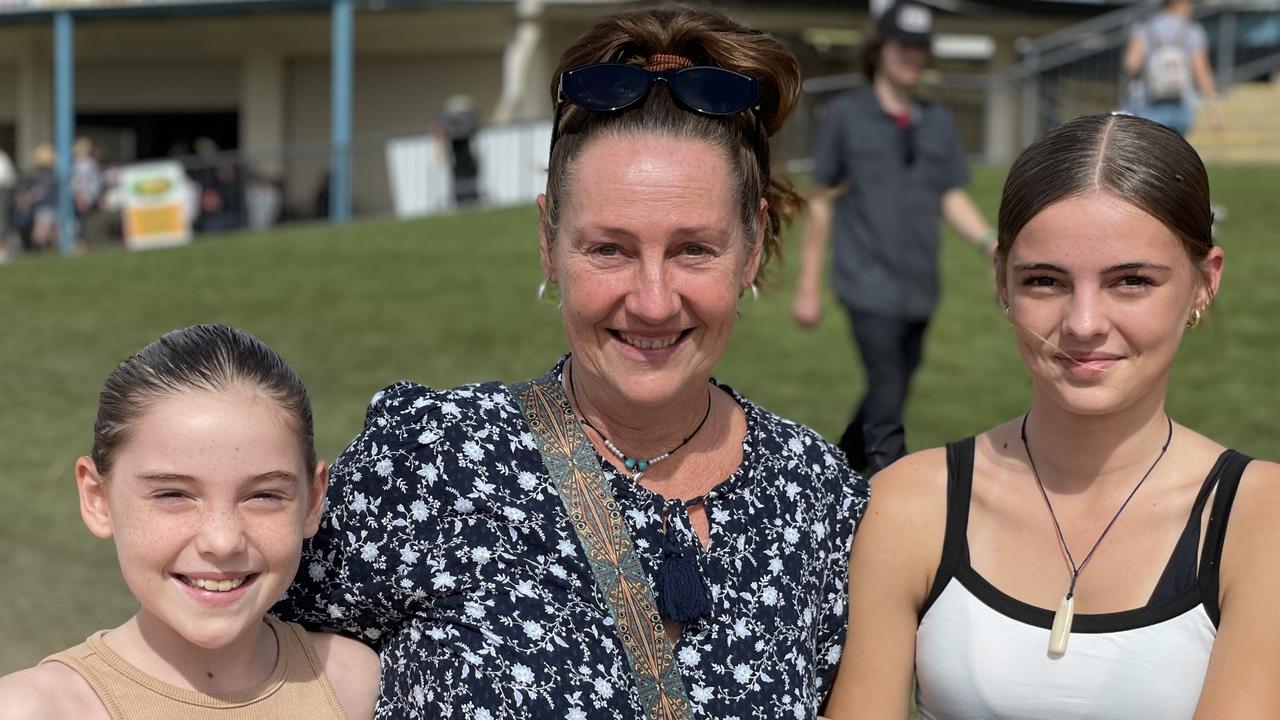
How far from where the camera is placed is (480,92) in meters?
28.2

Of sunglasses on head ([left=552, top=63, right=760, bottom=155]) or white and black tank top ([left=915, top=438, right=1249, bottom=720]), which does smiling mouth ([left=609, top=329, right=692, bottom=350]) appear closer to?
→ sunglasses on head ([left=552, top=63, right=760, bottom=155])

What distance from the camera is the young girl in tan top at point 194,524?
2264mm

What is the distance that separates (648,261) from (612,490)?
389 mm

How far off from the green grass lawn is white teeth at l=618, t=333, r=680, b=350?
3.76m

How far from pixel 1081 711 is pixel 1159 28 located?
14.0 metres

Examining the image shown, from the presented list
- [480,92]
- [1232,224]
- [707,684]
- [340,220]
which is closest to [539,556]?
[707,684]

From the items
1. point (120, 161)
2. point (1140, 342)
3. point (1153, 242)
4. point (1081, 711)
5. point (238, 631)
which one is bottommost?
point (120, 161)

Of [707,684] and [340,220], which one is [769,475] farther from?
[340,220]

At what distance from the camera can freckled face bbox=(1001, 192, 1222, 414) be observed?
2523mm

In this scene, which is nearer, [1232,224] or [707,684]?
[707,684]

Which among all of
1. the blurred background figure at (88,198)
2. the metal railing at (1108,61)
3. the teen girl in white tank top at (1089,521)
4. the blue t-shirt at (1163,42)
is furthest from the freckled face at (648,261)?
the blurred background figure at (88,198)

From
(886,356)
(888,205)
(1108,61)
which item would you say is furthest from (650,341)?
(1108,61)

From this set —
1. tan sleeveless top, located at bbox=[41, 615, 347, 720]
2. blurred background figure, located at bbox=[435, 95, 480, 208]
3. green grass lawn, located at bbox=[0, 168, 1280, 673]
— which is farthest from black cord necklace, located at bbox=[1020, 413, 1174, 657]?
blurred background figure, located at bbox=[435, 95, 480, 208]

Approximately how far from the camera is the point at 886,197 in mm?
7246
